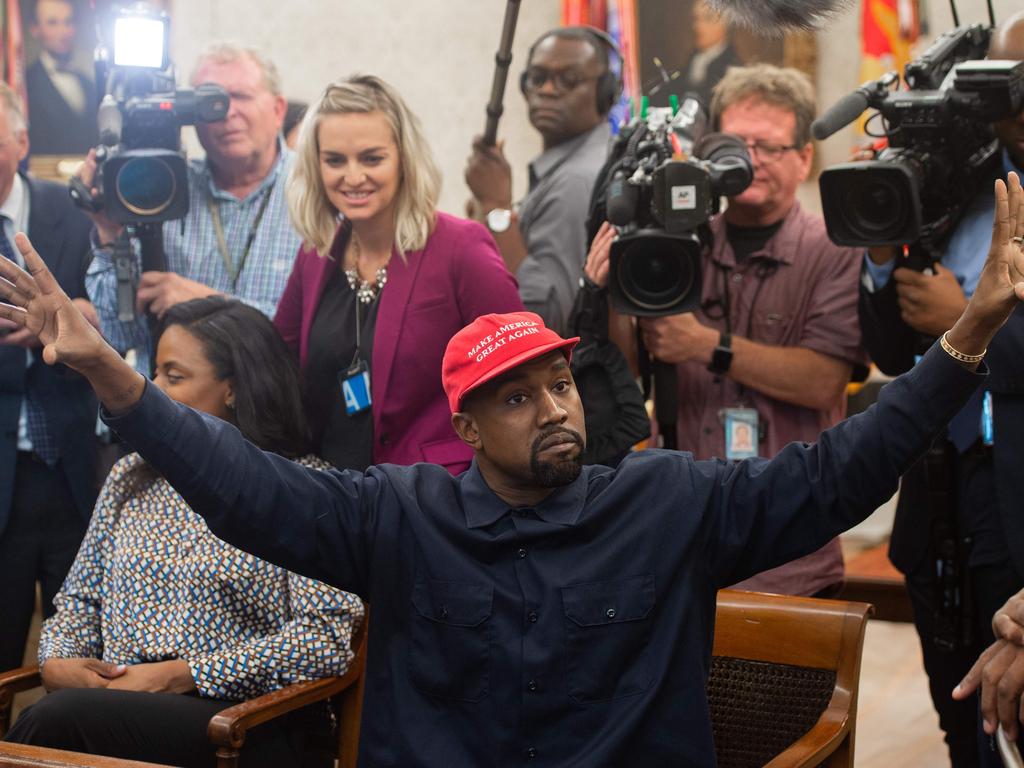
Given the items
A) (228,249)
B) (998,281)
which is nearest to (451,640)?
(998,281)

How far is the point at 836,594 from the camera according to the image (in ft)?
9.31

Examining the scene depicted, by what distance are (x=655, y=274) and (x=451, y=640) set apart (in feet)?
3.60

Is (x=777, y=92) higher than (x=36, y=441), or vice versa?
(x=777, y=92)

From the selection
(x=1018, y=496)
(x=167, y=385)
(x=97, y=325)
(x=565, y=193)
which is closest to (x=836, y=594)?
(x=1018, y=496)

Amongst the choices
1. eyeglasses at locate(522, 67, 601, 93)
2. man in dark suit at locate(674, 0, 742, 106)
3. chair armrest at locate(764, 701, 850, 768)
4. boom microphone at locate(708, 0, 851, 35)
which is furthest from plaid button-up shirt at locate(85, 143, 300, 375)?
man in dark suit at locate(674, 0, 742, 106)

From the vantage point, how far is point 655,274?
9.09ft

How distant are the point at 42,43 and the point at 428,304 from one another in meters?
5.06

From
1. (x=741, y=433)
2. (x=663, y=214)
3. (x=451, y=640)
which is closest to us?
(x=451, y=640)

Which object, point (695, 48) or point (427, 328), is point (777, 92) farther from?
point (695, 48)

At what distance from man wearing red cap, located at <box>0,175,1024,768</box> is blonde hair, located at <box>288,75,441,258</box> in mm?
803

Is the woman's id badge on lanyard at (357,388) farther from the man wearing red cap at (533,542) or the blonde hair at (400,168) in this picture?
the man wearing red cap at (533,542)

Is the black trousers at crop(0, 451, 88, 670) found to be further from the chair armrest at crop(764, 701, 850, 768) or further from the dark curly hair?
the chair armrest at crop(764, 701, 850, 768)

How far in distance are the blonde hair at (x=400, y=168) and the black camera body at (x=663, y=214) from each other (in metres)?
0.37

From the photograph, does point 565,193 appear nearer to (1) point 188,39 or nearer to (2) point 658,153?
(2) point 658,153
